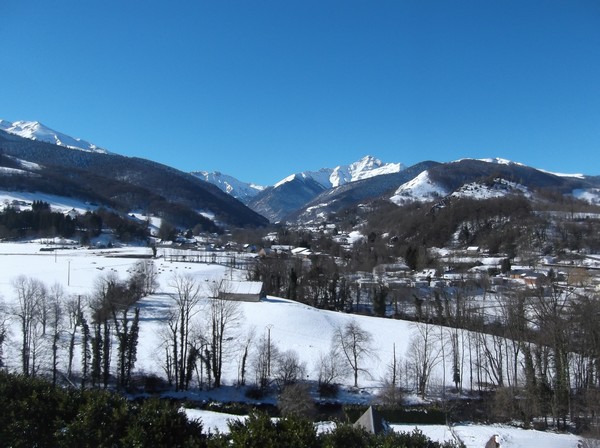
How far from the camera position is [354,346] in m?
28.3

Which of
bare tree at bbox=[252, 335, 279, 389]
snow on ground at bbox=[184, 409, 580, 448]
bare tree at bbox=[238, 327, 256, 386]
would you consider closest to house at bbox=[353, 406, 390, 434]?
snow on ground at bbox=[184, 409, 580, 448]

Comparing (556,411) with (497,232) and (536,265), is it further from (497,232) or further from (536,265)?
(497,232)

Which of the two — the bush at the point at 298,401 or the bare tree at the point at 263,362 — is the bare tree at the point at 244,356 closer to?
the bare tree at the point at 263,362

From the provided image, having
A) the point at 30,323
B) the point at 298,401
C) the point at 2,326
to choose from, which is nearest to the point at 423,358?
the point at 298,401

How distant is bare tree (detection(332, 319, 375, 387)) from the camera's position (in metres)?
28.5

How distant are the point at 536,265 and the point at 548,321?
57.6m

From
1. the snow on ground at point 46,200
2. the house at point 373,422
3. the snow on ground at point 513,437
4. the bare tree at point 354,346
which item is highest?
the snow on ground at point 46,200

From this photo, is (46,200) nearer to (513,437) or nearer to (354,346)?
(354,346)

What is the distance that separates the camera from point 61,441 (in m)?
8.35

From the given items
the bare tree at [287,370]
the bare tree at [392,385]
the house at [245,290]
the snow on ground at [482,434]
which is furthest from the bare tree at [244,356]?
the house at [245,290]

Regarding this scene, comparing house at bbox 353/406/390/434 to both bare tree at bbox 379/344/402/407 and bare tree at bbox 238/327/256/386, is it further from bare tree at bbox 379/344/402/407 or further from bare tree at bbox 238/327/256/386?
bare tree at bbox 238/327/256/386

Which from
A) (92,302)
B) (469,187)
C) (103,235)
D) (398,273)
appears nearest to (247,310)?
(92,302)

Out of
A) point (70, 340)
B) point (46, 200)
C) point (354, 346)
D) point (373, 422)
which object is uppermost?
point (46, 200)

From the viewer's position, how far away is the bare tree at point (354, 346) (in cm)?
2853
